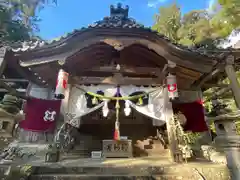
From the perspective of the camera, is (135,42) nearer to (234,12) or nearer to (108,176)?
(108,176)

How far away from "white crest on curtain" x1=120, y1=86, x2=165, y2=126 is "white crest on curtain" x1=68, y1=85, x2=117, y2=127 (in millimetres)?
576

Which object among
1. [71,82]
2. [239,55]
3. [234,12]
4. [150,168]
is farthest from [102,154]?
[234,12]

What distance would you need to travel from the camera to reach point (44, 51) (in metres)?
5.57

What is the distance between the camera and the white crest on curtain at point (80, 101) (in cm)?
587

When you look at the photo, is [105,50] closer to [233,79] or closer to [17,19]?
[233,79]

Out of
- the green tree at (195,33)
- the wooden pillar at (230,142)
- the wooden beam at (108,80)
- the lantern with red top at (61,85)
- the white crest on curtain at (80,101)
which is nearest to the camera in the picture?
the wooden pillar at (230,142)

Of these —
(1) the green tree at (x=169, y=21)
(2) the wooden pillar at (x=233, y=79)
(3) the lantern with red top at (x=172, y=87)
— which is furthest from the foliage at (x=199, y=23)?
(3) the lantern with red top at (x=172, y=87)

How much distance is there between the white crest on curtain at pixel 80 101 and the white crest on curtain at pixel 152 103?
0.58 meters

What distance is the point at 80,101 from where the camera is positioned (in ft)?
Answer: 19.9

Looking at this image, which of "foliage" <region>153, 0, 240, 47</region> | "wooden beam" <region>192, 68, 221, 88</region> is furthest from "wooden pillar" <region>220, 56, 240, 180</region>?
"foliage" <region>153, 0, 240, 47</region>

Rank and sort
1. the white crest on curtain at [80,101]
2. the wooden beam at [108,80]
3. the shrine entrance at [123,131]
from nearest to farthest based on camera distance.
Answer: the white crest on curtain at [80,101], the wooden beam at [108,80], the shrine entrance at [123,131]

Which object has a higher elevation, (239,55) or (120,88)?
(239,55)

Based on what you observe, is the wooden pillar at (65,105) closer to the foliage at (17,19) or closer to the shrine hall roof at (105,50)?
the shrine hall roof at (105,50)

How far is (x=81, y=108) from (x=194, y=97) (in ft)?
19.2
